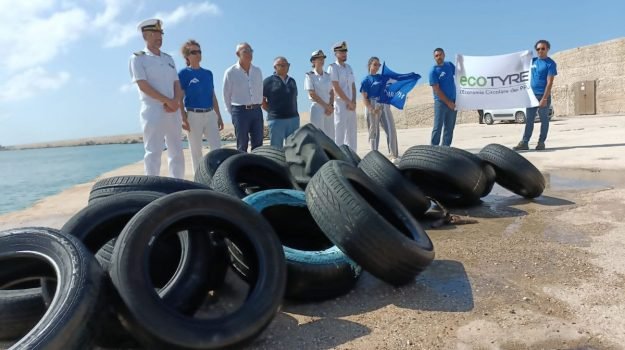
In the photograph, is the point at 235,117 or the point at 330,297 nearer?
the point at 330,297

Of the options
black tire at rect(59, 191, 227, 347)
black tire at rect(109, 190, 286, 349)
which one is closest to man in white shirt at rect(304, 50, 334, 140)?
black tire at rect(59, 191, 227, 347)

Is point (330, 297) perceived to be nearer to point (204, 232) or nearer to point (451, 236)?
point (204, 232)

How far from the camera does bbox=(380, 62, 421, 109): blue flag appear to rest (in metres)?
9.46

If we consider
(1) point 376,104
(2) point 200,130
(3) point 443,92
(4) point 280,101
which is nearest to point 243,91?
A: (4) point 280,101

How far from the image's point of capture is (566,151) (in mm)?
9734

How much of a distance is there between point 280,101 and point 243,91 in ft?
2.12

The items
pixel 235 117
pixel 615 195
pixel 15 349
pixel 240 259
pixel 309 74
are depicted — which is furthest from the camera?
pixel 309 74

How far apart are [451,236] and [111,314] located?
296cm

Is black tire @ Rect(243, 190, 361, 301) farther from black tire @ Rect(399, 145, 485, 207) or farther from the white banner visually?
the white banner

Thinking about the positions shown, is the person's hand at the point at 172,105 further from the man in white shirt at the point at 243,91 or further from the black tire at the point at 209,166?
the man in white shirt at the point at 243,91

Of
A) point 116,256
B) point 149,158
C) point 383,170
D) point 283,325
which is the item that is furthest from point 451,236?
point 149,158

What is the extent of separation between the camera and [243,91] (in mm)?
6996

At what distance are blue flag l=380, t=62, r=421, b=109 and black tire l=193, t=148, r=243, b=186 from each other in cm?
500

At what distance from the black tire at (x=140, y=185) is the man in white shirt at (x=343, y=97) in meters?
5.33
